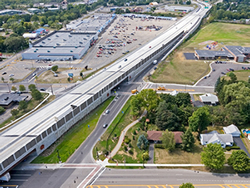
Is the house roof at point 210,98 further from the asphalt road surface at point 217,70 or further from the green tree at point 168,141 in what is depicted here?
the green tree at point 168,141

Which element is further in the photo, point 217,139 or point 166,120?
point 166,120

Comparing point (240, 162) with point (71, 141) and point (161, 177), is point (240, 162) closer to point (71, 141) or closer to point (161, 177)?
point (161, 177)

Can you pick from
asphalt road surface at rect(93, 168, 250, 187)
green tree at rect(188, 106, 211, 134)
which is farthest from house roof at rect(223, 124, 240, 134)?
asphalt road surface at rect(93, 168, 250, 187)

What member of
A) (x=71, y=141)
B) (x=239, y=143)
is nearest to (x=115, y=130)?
(x=71, y=141)

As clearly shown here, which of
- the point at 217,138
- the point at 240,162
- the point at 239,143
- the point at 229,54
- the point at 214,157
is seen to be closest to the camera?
the point at 240,162

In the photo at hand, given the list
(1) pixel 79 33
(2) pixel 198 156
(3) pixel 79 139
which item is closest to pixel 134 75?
(3) pixel 79 139

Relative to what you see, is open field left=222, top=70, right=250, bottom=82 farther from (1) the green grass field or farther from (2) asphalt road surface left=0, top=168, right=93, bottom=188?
(2) asphalt road surface left=0, top=168, right=93, bottom=188

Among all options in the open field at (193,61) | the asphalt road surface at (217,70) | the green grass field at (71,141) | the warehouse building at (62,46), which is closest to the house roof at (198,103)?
the asphalt road surface at (217,70)
